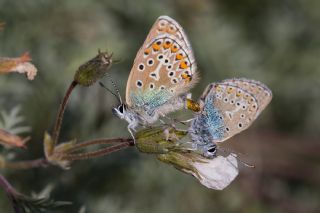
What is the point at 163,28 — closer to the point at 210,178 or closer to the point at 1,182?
the point at 210,178

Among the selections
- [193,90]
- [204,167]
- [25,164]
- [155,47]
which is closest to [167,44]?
[155,47]

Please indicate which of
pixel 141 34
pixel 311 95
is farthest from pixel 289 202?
pixel 141 34

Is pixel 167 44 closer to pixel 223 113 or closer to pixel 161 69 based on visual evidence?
pixel 161 69

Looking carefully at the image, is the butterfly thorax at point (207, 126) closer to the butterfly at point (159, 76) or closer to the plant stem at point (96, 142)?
the butterfly at point (159, 76)

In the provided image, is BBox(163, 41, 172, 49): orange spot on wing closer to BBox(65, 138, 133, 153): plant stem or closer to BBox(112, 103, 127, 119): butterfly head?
BBox(112, 103, 127, 119): butterfly head

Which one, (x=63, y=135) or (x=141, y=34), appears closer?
(x=63, y=135)

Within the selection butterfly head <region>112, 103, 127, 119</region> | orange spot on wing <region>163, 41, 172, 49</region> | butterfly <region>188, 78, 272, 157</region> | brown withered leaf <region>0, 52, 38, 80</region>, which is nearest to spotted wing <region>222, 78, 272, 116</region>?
butterfly <region>188, 78, 272, 157</region>

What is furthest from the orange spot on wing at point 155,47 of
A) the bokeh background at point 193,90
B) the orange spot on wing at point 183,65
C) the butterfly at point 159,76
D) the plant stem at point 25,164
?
the bokeh background at point 193,90
